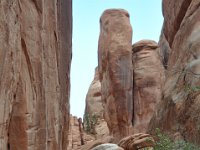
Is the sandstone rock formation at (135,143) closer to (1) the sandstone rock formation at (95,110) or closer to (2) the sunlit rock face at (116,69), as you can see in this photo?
(2) the sunlit rock face at (116,69)

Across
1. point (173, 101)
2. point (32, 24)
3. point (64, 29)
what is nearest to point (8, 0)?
point (32, 24)

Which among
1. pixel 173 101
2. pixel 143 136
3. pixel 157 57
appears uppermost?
pixel 157 57

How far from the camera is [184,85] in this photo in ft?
36.6

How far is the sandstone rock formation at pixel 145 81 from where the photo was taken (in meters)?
26.1

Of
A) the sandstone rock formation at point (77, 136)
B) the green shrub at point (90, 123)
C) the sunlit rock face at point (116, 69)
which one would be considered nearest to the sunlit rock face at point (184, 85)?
the sunlit rock face at point (116, 69)

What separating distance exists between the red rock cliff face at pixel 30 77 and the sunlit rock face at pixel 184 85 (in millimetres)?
2887

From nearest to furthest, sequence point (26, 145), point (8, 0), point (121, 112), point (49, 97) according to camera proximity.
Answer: point (8, 0) → point (26, 145) → point (49, 97) → point (121, 112)

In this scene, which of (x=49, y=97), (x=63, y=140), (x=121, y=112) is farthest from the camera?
(x=121, y=112)

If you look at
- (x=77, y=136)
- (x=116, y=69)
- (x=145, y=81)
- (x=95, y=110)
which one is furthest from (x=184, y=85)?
(x=95, y=110)

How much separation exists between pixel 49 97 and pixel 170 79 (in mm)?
3304

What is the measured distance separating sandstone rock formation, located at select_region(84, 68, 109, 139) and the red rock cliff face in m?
18.2

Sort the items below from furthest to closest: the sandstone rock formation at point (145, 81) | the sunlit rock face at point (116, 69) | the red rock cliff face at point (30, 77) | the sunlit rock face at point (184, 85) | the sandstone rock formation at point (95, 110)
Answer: the sandstone rock formation at point (95, 110)
the sandstone rock formation at point (145, 81)
the sunlit rock face at point (116, 69)
the sunlit rock face at point (184, 85)
the red rock cliff face at point (30, 77)

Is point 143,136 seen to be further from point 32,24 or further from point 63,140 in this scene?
point 32,24

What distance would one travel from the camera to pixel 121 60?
26.5 m
